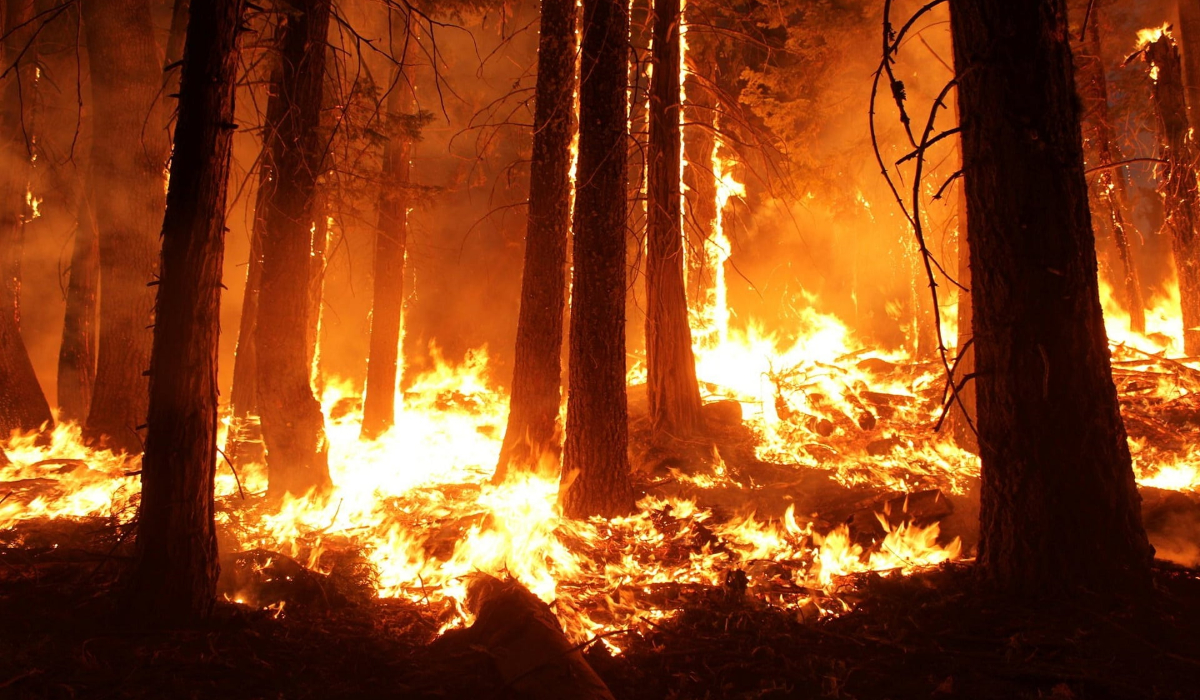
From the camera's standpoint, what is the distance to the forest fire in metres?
4.07

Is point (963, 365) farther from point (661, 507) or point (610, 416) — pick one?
point (610, 416)

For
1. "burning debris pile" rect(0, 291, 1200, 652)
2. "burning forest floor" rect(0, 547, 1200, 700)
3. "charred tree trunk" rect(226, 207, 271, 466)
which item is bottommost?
"burning forest floor" rect(0, 547, 1200, 700)

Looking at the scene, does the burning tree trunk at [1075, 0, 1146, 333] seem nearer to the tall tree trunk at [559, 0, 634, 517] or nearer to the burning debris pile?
the burning debris pile

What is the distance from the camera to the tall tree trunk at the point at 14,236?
32.2 ft

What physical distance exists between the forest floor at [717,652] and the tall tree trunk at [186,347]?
343 mm

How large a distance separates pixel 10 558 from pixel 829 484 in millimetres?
7911

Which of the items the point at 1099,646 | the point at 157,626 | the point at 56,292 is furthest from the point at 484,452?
the point at 56,292

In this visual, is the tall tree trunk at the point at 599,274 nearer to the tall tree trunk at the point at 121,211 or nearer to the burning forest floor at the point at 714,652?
the burning forest floor at the point at 714,652

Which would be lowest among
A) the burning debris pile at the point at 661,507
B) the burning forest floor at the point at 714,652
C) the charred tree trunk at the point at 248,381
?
the burning forest floor at the point at 714,652

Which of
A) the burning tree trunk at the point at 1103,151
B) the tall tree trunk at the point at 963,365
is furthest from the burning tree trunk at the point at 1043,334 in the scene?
the burning tree trunk at the point at 1103,151

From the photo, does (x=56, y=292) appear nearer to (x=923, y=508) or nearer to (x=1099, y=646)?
(x=923, y=508)

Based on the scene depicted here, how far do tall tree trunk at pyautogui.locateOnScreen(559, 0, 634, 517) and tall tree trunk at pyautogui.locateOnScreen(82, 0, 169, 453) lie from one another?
22.5ft

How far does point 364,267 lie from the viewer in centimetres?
2117

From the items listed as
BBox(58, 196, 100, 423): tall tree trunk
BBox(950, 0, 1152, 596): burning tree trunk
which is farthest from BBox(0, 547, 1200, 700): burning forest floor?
BBox(58, 196, 100, 423): tall tree trunk
